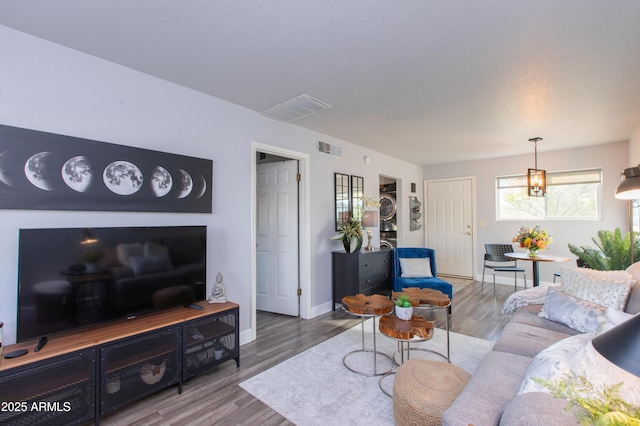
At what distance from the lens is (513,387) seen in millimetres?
1440

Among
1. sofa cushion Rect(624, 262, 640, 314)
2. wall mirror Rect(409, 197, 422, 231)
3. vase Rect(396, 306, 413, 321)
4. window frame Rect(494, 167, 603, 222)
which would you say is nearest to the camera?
sofa cushion Rect(624, 262, 640, 314)

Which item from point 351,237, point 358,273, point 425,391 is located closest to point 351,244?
point 351,237

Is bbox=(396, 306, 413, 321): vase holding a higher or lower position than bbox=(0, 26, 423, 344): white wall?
lower

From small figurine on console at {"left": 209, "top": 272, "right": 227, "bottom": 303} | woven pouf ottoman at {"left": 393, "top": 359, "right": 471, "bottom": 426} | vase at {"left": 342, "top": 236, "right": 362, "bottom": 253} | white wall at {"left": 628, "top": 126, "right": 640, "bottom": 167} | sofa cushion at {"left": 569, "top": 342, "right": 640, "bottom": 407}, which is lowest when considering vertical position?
woven pouf ottoman at {"left": 393, "top": 359, "right": 471, "bottom": 426}

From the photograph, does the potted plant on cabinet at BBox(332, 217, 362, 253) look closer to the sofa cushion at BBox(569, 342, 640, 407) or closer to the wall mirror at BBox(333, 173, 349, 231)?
the wall mirror at BBox(333, 173, 349, 231)

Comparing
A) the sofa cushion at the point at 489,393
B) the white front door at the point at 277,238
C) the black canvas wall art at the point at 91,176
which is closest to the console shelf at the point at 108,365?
the black canvas wall art at the point at 91,176

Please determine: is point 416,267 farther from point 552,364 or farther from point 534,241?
point 552,364

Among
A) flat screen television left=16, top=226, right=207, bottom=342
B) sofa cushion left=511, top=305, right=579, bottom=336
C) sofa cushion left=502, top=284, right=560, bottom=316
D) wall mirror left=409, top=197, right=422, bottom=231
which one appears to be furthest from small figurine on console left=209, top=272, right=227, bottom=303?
wall mirror left=409, top=197, right=422, bottom=231

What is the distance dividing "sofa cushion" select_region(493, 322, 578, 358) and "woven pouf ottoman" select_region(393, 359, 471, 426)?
428 millimetres

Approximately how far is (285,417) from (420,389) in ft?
2.99

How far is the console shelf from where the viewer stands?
157 centimetres

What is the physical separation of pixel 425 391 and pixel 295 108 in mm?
2628

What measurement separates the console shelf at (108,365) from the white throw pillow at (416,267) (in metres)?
2.67

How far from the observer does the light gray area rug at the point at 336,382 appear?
195cm
